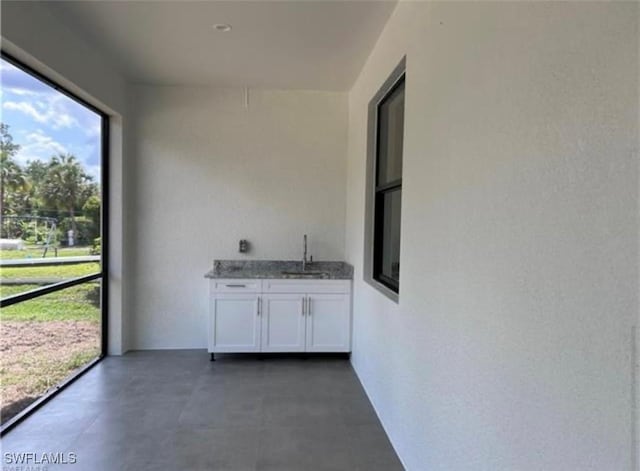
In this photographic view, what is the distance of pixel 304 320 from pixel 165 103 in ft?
8.85

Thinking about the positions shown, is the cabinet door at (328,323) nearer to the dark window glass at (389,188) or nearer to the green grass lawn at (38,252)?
the dark window glass at (389,188)

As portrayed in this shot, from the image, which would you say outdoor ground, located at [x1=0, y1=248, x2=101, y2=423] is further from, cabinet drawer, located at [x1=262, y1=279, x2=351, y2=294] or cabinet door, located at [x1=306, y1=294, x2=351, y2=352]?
cabinet door, located at [x1=306, y1=294, x2=351, y2=352]

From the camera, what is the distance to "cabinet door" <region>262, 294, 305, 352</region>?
4035 mm

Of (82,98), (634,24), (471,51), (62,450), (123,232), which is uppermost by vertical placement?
(82,98)

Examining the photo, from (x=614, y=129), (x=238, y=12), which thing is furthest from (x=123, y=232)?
(x=614, y=129)

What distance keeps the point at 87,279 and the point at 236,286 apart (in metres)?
1.32

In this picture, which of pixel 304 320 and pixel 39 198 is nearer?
pixel 39 198

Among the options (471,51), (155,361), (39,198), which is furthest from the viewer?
(155,361)

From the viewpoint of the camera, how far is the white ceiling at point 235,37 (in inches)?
104

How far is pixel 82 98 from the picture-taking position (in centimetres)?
346

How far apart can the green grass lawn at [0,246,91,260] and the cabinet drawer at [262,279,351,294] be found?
1.63m

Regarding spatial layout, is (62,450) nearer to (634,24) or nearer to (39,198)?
(39,198)

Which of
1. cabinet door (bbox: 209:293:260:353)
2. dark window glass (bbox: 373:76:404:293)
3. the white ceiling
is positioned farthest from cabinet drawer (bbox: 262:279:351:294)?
the white ceiling

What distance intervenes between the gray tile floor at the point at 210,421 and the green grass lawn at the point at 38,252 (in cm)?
108
